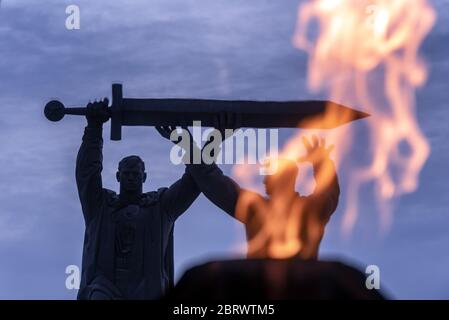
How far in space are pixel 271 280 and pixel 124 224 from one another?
1255 cm

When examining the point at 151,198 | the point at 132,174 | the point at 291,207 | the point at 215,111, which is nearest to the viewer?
the point at 291,207

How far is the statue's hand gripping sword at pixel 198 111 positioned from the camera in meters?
20.9

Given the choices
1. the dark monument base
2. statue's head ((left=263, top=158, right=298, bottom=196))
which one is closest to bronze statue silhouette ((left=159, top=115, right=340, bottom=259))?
statue's head ((left=263, top=158, right=298, bottom=196))

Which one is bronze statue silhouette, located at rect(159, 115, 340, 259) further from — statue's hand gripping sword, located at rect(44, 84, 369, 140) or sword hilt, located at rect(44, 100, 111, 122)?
sword hilt, located at rect(44, 100, 111, 122)

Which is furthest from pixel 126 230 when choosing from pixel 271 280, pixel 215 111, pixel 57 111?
pixel 271 280

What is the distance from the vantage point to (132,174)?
21.2 meters

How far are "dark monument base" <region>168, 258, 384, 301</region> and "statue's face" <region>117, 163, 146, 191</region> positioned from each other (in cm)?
1261

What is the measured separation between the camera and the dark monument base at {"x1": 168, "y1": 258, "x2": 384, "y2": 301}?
335 inches

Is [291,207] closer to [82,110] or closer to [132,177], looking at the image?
[132,177]

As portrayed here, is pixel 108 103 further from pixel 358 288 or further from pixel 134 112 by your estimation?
pixel 358 288

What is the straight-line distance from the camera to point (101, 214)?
21188 mm
